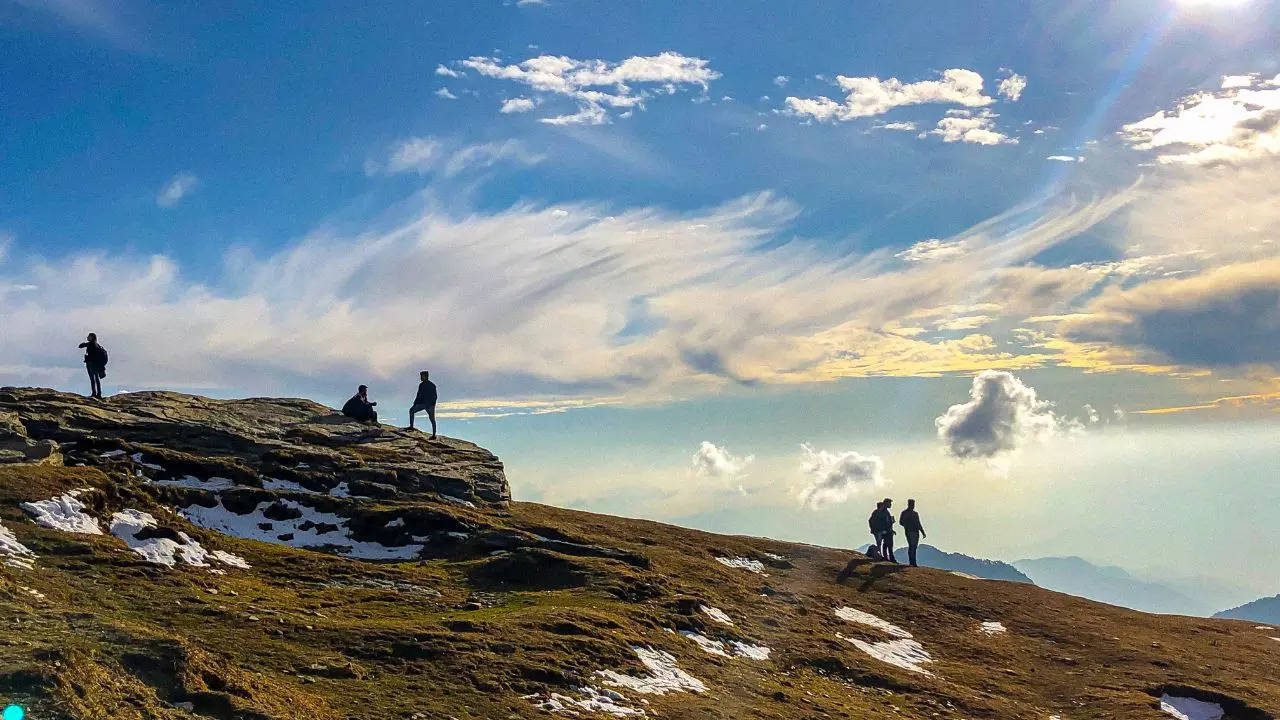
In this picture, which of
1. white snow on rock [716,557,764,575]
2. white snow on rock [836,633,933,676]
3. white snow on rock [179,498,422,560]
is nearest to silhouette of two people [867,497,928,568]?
white snow on rock [716,557,764,575]

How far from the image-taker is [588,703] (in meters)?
21.4

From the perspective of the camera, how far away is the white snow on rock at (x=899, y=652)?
34.6 metres

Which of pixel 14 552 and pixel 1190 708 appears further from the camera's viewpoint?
pixel 1190 708

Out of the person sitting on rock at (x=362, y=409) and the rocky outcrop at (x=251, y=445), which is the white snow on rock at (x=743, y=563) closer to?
the rocky outcrop at (x=251, y=445)

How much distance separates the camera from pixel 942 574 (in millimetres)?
53812

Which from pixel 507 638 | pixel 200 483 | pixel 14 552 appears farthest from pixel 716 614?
pixel 200 483

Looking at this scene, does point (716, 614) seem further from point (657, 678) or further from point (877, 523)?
point (877, 523)

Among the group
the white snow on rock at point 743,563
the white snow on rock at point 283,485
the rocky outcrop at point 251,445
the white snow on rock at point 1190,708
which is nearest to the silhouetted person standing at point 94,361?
the rocky outcrop at point 251,445

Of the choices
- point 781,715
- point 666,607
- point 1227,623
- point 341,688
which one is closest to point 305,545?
point 666,607

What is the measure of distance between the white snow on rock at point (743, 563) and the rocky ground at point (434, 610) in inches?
10.1

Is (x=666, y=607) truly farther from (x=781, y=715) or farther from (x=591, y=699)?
(x=591, y=699)

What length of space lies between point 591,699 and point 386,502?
2477 cm

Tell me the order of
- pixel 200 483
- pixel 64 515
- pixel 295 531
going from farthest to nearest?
1. pixel 200 483
2. pixel 295 531
3. pixel 64 515

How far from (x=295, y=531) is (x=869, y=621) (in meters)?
27.5
